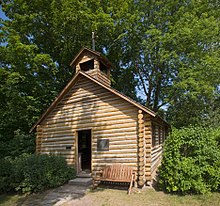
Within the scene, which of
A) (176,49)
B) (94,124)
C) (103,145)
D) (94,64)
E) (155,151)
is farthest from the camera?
(176,49)

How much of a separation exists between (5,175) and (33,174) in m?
1.96

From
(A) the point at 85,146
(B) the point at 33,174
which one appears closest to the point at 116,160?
(B) the point at 33,174

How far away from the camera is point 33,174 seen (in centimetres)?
942

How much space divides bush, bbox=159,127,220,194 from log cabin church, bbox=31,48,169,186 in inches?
52.3

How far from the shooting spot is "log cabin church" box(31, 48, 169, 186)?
958 centimetres

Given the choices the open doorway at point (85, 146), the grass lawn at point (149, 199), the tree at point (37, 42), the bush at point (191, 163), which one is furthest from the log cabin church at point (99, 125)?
the tree at point (37, 42)

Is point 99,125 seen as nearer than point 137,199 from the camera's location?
No

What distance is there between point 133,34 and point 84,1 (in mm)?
6099

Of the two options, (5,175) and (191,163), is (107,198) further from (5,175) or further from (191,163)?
(5,175)

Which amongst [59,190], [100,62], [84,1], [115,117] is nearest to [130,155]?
[115,117]

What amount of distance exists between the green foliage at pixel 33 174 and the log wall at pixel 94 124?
4.72ft

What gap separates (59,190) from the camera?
940cm

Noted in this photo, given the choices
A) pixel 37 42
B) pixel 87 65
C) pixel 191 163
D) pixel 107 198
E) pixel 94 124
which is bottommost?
pixel 107 198

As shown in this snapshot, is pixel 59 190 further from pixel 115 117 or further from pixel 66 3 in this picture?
pixel 66 3
